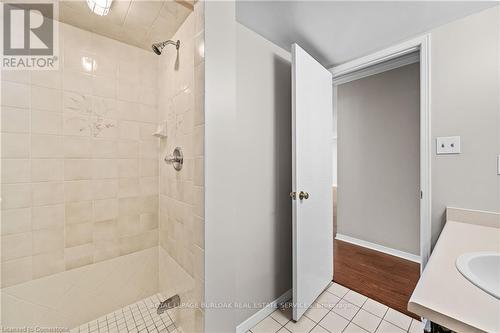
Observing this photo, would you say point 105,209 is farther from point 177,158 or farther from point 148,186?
point 177,158

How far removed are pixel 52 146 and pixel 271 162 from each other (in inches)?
58.8

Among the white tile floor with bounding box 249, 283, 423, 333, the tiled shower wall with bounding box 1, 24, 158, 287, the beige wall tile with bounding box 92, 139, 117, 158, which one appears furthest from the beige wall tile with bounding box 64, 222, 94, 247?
the white tile floor with bounding box 249, 283, 423, 333

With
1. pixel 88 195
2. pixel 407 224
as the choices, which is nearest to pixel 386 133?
pixel 407 224

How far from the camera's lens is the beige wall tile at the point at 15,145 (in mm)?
1187

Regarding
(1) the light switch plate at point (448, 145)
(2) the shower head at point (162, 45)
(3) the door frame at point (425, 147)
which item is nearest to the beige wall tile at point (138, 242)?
(2) the shower head at point (162, 45)

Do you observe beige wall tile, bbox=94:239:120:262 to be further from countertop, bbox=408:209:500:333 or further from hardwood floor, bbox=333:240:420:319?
hardwood floor, bbox=333:240:420:319

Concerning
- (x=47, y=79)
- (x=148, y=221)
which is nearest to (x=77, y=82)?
(x=47, y=79)

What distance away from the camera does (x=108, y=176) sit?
1.54 metres

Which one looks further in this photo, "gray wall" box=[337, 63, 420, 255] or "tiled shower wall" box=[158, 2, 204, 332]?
"gray wall" box=[337, 63, 420, 255]

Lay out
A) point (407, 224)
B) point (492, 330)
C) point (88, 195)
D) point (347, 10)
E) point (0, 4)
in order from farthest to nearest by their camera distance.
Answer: point (407, 224), point (88, 195), point (347, 10), point (0, 4), point (492, 330)

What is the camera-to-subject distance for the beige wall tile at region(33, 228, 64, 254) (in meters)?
1.29

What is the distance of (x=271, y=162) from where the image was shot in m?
1.55

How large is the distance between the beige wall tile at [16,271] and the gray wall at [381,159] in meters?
3.24

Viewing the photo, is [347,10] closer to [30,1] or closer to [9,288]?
[30,1]
